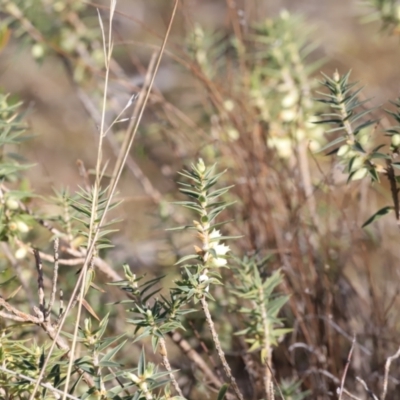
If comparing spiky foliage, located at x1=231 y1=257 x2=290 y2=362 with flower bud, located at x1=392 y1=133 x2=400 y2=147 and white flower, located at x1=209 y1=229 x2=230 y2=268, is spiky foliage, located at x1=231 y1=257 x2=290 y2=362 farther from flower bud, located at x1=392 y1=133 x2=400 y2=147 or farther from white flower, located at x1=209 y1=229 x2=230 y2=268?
flower bud, located at x1=392 y1=133 x2=400 y2=147

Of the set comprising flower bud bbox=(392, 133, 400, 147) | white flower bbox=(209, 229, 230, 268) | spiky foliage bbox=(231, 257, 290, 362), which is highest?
flower bud bbox=(392, 133, 400, 147)

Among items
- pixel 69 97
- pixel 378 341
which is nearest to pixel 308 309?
pixel 378 341

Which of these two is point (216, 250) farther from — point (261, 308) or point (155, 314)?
point (261, 308)

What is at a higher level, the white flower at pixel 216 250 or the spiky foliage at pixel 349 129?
the spiky foliage at pixel 349 129

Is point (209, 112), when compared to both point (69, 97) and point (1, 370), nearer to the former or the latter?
point (1, 370)

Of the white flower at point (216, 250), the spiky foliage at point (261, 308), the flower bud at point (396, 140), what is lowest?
the spiky foliage at point (261, 308)

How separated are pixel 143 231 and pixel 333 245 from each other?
1.02 metres

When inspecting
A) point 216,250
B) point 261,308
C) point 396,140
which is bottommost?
point 261,308

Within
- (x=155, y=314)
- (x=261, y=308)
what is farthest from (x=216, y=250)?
(x=261, y=308)

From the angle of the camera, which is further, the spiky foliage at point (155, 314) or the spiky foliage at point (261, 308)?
the spiky foliage at point (261, 308)

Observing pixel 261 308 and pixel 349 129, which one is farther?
pixel 261 308

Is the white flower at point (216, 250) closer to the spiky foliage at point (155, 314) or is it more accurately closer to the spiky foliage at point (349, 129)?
the spiky foliage at point (155, 314)

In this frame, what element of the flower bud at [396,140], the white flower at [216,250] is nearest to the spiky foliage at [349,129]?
the flower bud at [396,140]

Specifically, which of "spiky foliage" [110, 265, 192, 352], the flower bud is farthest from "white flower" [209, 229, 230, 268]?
the flower bud
